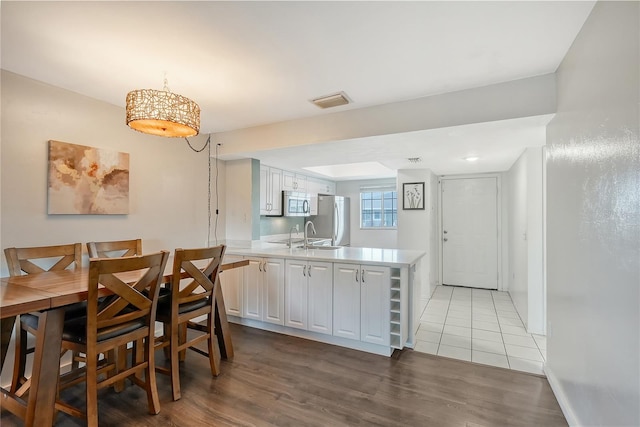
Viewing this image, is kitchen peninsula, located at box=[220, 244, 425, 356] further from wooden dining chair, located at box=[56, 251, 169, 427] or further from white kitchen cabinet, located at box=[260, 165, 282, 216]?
wooden dining chair, located at box=[56, 251, 169, 427]

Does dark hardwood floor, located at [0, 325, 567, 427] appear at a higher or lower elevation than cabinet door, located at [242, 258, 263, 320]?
lower

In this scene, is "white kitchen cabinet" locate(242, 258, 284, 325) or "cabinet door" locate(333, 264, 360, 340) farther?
"white kitchen cabinet" locate(242, 258, 284, 325)

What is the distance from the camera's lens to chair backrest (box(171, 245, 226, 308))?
2.04 m

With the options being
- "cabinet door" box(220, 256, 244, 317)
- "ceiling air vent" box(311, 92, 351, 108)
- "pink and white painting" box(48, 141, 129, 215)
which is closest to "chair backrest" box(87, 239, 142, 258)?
"pink and white painting" box(48, 141, 129, 215)

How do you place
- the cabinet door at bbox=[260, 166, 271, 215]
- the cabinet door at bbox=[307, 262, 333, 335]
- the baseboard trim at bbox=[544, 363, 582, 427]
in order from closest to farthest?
1. the baseboard trim at bbox=[544, 363, 582, 427]
2. the cabinet door at bbox=[307, 262, 333, 335]
3. the cabinet door at bbox=[260, 166, 271, 215]

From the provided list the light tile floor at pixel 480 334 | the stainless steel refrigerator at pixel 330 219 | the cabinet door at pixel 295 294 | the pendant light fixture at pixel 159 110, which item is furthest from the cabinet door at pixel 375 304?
the stainless steel refrigerator at pixel 330 219

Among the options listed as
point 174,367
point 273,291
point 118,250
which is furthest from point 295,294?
point 118,250

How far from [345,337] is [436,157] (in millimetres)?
2508

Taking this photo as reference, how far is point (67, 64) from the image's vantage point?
2076mm

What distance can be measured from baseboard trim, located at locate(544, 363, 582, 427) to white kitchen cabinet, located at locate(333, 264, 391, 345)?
47.3 inches

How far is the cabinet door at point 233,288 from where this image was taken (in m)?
3.53

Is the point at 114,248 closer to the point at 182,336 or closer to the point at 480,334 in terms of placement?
the point at 182,336

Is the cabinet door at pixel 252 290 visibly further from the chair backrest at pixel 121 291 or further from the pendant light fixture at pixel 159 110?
the pendant light fixture at pixel 159 110

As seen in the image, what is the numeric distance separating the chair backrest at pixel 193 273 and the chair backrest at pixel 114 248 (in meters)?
0.82
